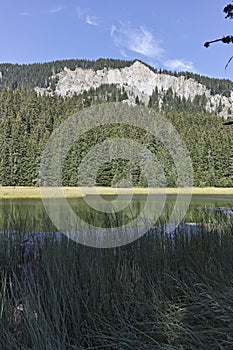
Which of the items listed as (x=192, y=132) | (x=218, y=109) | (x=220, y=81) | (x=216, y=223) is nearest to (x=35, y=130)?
(x=192, y=132)

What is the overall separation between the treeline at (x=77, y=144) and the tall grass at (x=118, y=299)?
28.6 meters

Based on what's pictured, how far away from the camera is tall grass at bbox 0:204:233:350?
1953 mm

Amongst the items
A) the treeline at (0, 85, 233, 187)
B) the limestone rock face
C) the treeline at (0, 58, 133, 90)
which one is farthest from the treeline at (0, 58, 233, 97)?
the treeline at (0, 85, 233, 187)

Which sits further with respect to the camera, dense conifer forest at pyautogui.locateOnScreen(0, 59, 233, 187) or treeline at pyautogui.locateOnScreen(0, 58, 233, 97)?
treeline at pyautogui.locateOnScreen(0, 58, 233, 97)

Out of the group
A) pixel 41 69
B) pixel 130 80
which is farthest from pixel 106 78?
pixel 41 69

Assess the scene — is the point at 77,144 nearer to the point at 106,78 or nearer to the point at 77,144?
the point at 77,144

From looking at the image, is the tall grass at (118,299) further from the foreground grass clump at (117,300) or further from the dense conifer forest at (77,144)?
the dense conifer forest at (77,144)

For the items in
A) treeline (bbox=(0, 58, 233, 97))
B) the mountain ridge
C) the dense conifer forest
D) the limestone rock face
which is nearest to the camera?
the dense conifer forest

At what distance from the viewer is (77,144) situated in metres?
35.7

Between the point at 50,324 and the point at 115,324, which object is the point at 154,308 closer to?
the point at 115,324

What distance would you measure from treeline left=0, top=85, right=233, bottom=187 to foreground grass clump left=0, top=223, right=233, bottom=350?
2865 cm

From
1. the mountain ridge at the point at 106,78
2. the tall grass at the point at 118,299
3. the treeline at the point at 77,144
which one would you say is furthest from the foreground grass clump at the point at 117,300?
the mountain ridge at the point at 106,78

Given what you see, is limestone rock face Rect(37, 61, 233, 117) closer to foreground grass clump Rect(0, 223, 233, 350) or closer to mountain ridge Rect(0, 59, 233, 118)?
mountain ridge Rect(0, 59, 233, 118)

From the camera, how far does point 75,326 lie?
2195 millimetres
